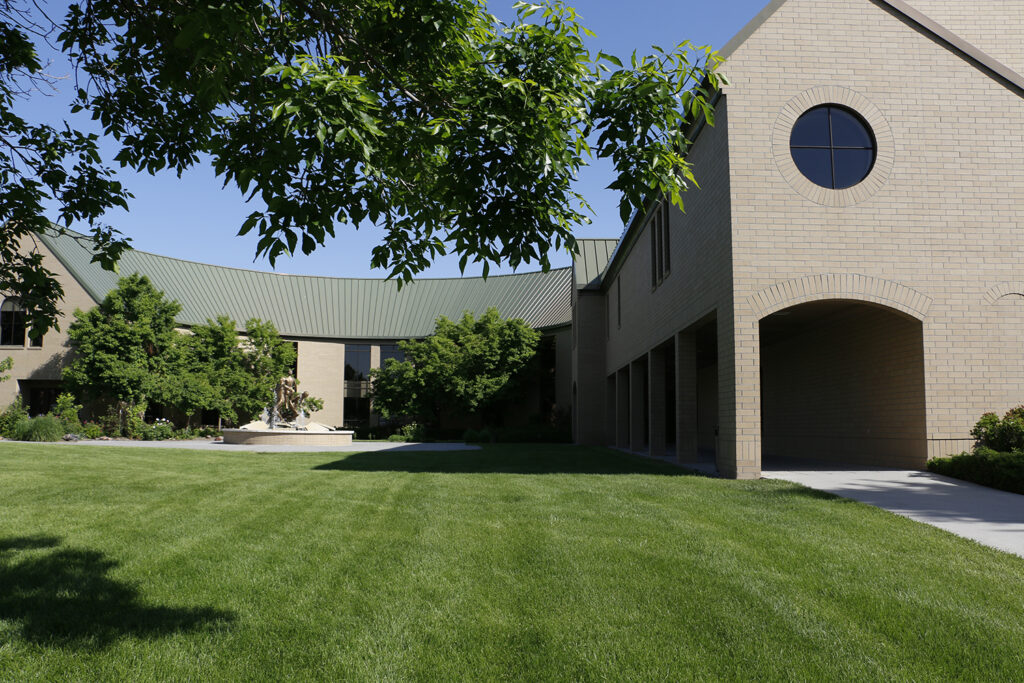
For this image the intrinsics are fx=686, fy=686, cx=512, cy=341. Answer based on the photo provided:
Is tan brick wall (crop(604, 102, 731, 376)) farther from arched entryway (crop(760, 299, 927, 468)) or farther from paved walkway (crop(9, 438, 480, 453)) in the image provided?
paved walkway (crop(9, 438, 480, 453))

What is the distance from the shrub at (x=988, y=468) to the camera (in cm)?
1021

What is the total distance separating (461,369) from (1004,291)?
27164 millimetres

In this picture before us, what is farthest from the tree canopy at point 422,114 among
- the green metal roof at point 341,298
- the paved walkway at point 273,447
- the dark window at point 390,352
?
the dark window at point 390,352

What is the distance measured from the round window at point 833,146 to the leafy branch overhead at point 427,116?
10835 mm

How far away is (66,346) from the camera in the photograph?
3662 centimetres

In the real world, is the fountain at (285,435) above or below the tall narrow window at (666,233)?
below

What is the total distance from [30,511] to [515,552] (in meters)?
6.34

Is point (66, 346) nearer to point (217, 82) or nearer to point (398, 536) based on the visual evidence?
point (398, 536)

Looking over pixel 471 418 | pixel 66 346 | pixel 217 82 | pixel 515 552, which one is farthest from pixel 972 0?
pixel 66 346

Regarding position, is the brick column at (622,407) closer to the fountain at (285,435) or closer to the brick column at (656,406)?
the brick column at (656,406)

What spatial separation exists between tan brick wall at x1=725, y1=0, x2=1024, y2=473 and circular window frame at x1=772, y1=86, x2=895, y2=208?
0.31ft

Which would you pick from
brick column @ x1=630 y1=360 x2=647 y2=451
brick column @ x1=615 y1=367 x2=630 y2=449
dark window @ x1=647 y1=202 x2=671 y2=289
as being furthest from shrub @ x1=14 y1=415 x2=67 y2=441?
dark window @ x1=647 y1=202 x2=671 y2=289

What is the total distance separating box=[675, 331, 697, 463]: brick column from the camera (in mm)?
16750

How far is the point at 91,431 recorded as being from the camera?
3366 cm
